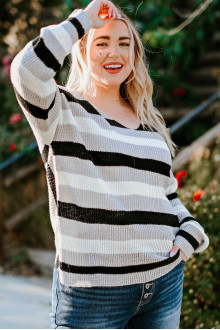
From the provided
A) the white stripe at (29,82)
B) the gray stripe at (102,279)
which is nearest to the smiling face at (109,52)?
the white stripe at (29,82)

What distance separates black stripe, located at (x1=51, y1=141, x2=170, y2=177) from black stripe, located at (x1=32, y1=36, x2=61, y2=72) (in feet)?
0.90

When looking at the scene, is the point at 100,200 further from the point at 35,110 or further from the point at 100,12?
the point at 100,12

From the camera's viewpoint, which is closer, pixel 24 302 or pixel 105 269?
pixel 105 269

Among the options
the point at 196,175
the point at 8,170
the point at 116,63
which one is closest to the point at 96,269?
the point at 116,63

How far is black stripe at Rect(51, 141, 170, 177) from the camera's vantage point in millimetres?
1906

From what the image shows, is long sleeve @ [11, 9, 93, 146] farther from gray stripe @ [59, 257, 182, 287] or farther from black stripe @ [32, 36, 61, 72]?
gray stripe @ [59, 257, 182, 287]

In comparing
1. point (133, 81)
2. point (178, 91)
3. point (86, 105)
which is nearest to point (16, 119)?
point (178, 91)

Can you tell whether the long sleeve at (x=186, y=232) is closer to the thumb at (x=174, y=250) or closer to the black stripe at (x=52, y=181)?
the thumb at (x=174, y=250)

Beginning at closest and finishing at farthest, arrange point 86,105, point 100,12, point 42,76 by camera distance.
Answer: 1. point 42,76
2. point 86,105
3. point 100,12

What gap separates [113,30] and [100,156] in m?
0.57

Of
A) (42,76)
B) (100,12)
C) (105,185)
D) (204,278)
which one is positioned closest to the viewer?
(42,76)

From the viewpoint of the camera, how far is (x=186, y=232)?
7.11 feet

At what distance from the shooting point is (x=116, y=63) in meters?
2.18

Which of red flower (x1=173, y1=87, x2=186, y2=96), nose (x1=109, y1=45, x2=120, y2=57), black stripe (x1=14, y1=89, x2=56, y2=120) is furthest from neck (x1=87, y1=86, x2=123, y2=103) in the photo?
red flower (x1=173, y1=87, x2=186, y2=96)
